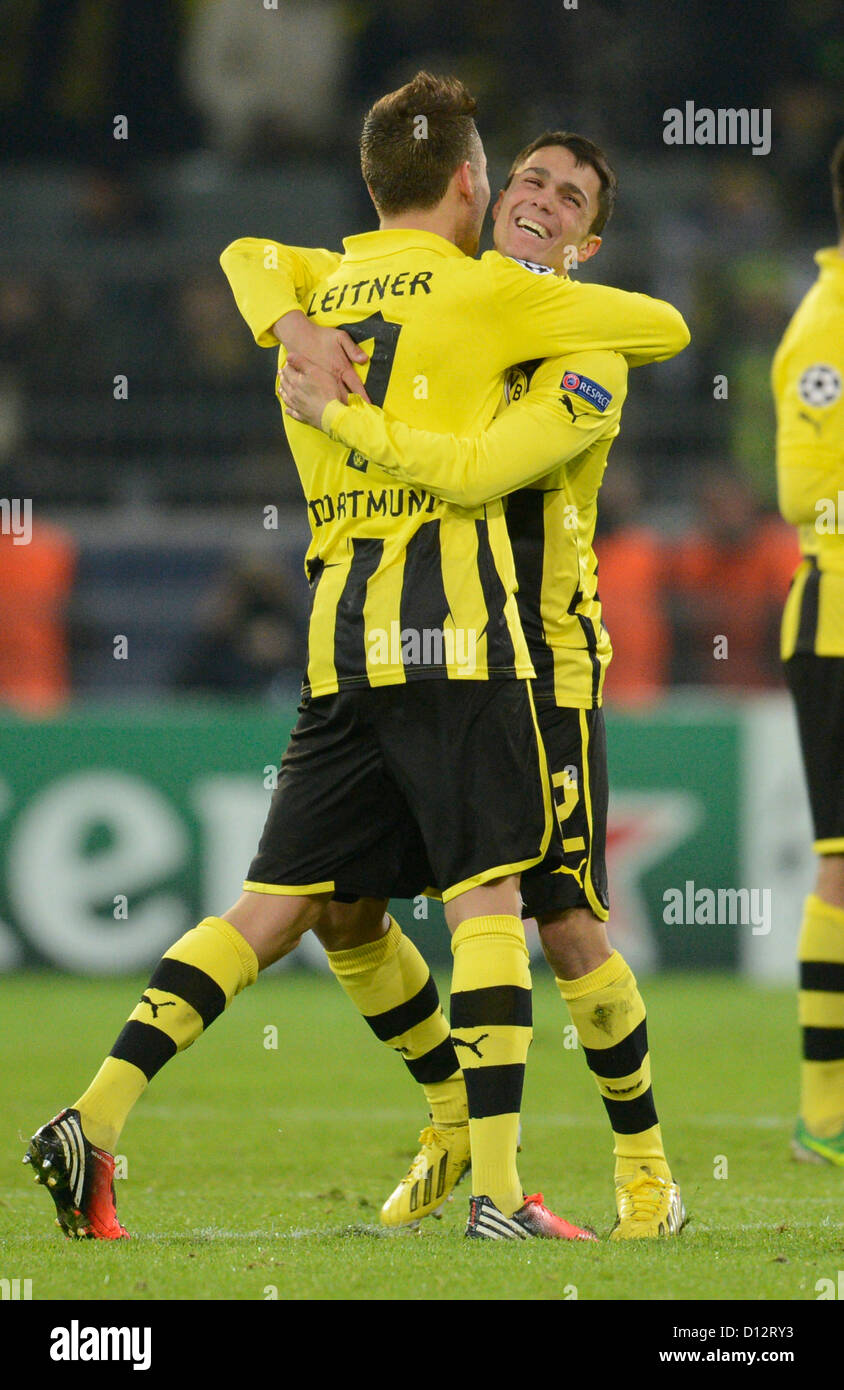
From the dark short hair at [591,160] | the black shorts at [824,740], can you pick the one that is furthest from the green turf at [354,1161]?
the dark short hair at [591,160]

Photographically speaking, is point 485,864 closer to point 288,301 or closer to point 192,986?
point 192,986

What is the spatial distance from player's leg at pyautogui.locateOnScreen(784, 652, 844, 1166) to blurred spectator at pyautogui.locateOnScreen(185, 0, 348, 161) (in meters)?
10.5

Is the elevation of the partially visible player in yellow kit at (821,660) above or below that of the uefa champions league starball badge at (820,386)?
below

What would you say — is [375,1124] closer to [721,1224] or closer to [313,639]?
[721,1224]

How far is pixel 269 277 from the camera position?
12.2 feet

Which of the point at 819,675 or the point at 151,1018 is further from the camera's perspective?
the point at 819,675

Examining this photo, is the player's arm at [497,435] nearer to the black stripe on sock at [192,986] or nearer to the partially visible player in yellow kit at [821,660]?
the black stripe on sock at [192,986]

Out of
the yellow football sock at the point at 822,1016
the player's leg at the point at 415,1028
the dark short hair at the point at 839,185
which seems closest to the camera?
the player's leg at the point at 415,1028

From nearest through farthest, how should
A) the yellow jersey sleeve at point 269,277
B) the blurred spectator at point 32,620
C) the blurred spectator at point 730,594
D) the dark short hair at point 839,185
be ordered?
the yellow jersey sleeve at point 269,277 < the dark short hair at point 839,185 < the blurred spectator at point 32,620 < the blurred spectator at point 730,594

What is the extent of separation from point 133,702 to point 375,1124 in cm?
410

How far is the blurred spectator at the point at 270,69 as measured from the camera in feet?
46.9

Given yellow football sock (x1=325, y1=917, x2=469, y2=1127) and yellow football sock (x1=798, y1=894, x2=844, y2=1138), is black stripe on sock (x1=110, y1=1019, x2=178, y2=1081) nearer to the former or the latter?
yellow football sock (x1=325, y1=917, x2=469, y2=1127)

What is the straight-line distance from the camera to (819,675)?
15.9 ft
